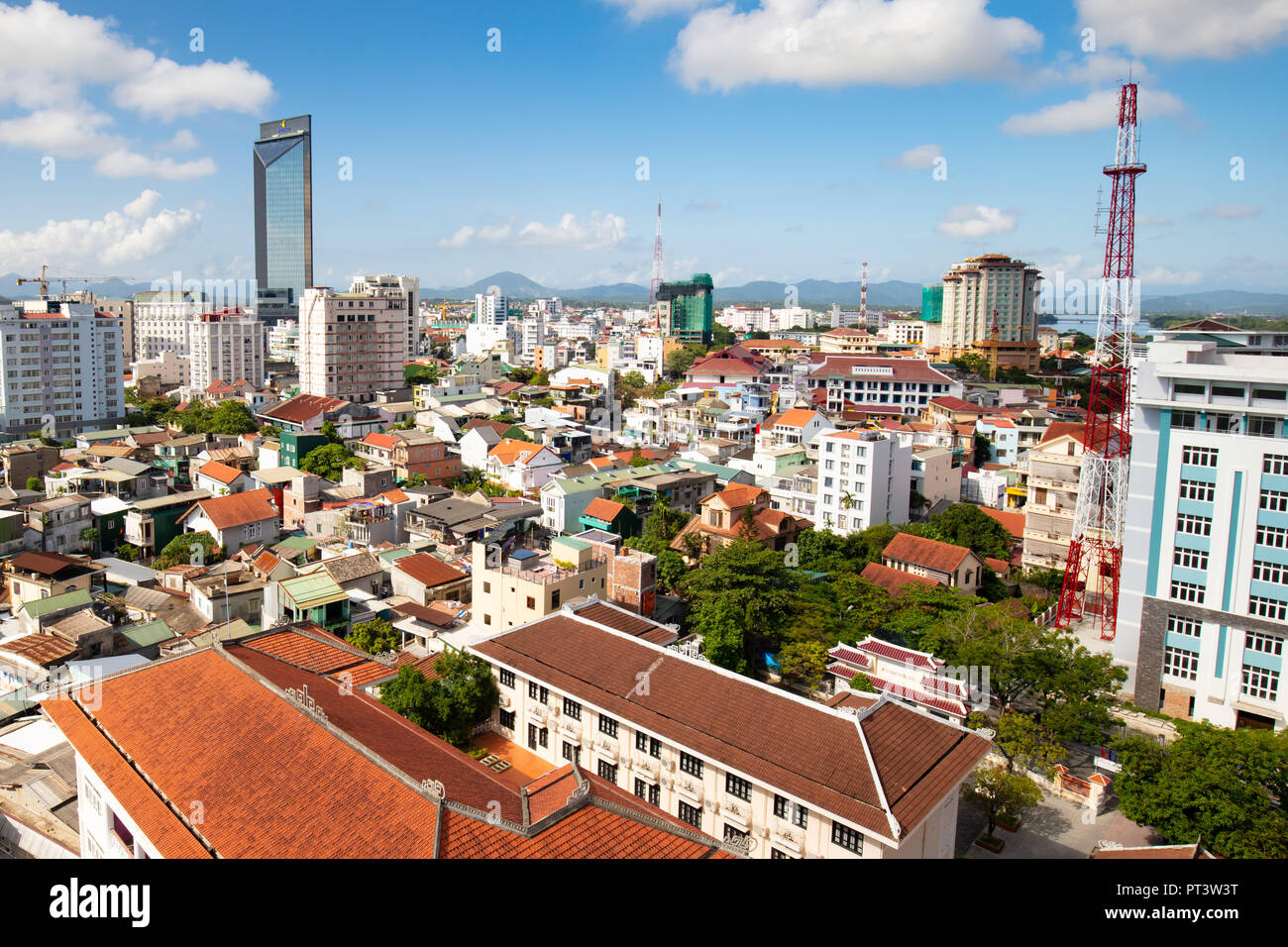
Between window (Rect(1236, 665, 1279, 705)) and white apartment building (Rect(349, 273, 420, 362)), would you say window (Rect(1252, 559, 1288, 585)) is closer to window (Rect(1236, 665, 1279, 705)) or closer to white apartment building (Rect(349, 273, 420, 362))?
window (Rect(1236, 665, 1279, 705))

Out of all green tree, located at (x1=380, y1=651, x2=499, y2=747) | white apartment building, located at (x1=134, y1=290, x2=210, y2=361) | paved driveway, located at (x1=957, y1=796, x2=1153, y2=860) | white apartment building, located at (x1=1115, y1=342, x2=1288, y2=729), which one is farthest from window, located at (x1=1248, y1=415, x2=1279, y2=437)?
white apartment building, located at (x1=134, y1=290, x2=210, y2=361)

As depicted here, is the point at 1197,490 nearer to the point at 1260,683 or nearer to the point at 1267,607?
the point at 1267,607

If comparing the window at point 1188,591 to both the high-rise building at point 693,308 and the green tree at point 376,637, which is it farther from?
the high-rise building at point 693,308

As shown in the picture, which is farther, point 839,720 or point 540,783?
point 839,720

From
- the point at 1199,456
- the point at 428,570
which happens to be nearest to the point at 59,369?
the point at 428,570
